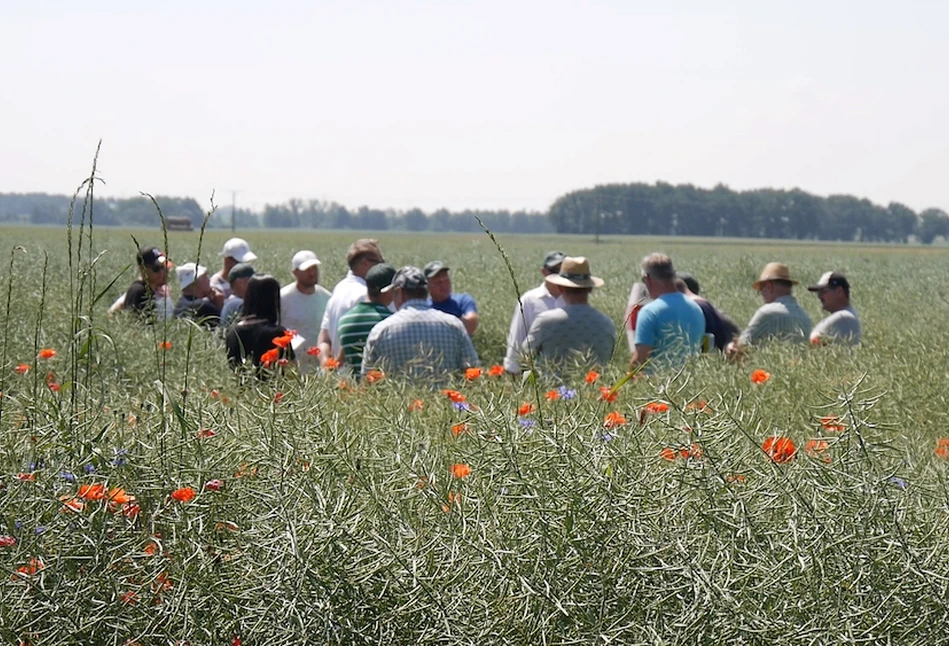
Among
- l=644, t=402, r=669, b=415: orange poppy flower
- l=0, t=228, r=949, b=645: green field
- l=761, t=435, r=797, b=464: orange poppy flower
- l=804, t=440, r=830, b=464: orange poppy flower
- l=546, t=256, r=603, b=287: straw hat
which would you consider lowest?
l=0, t=228, r=949, b=645: green field

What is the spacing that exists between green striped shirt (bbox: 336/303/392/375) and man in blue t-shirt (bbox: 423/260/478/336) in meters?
0.89

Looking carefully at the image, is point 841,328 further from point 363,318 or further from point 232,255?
point 232,255

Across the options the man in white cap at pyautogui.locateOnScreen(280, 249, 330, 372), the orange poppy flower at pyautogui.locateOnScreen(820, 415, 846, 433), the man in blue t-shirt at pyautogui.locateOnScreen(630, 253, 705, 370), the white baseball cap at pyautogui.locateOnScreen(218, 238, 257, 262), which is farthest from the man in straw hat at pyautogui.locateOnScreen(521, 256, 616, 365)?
the white baseball cap at pyautogui.locateOnScreen(218, 238, 257, 262)

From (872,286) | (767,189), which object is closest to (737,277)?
(872,286)

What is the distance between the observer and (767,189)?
408ft

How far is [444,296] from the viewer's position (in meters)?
7.98

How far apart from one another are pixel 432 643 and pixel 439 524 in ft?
1.15

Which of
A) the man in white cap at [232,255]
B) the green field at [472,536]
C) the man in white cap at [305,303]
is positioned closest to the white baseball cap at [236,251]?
the man in white cap at [232,255]

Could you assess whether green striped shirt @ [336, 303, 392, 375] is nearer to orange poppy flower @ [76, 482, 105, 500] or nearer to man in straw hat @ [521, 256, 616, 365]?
man in straw hat @ [521, 256, 616, 365]

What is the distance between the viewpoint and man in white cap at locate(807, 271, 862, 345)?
7836 mm

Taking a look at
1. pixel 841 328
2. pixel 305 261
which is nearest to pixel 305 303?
pixel 305 261

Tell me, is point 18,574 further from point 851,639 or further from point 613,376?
point 613,376

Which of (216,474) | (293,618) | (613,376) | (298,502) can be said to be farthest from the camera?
(613,376)

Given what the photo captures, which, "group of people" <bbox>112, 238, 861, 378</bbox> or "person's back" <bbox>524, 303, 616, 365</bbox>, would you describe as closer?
"group of people" <bbox>112, 238, 861, 378</bbox>
